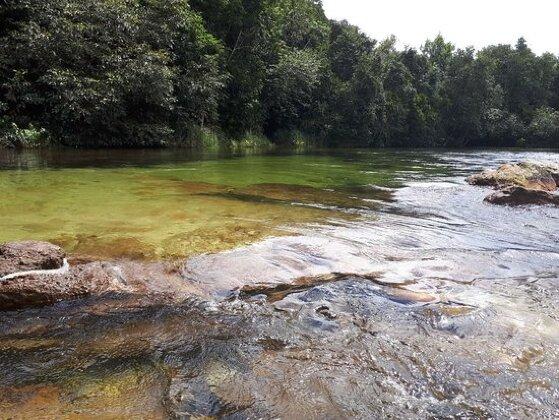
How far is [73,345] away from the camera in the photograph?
2.15m

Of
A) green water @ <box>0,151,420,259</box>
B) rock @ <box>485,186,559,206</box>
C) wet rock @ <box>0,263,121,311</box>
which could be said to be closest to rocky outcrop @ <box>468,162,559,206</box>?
rock @ <box>485,186,559,206</box>

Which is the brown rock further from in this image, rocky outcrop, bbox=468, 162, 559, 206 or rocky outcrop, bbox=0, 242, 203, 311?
rocky outcrop, bbox=468, 162, 559, 206

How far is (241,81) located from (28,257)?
19.5 meters

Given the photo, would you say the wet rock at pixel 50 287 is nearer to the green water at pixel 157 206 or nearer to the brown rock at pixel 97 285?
the brown rock at pixel 97 285

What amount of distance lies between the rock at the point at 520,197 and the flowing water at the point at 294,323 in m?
1.70

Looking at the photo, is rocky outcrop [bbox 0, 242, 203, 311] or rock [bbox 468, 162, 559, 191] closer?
rocky outcrop [bbox 0, 242, 203, 311]

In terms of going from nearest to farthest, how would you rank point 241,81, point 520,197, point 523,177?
point 520,197
point 523,177
point 241,81

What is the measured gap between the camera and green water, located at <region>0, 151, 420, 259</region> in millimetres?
3906

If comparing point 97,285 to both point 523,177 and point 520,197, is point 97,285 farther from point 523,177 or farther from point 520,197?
point 523,177

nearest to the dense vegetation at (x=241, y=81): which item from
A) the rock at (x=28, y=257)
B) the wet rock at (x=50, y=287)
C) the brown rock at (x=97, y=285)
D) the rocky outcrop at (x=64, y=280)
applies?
the rock at (x=28, y=257)

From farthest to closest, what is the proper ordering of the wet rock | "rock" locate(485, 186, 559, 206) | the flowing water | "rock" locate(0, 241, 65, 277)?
"rock" locate(485, 186, 559, 206)
"rock" locate(0, 241, 65, 277)
the wet rock
the flowing water

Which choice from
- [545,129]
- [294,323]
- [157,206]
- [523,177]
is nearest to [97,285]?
[294,323]

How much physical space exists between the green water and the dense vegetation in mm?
5338

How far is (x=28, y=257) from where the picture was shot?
114 inches
